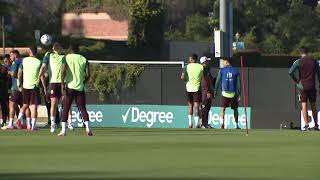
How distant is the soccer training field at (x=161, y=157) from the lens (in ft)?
37.1

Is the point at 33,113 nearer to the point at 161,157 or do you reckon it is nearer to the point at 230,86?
the point at 230,86

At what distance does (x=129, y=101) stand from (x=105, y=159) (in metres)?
18.0

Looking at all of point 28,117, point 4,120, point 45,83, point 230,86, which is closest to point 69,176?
point 45,83

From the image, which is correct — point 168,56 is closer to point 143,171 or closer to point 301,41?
point 301,41

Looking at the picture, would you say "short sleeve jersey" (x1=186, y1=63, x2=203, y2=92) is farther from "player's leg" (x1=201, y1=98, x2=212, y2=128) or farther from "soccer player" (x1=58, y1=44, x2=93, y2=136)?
"soccer player" (x1=58, y1=44, x2=93, y2=136)

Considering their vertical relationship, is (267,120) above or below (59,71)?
below

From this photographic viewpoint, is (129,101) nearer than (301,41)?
Yes

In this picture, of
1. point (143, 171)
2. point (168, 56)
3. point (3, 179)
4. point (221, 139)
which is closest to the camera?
point (3, 179)

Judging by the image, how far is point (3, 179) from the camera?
1078 cm

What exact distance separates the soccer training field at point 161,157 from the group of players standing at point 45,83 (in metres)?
0.91

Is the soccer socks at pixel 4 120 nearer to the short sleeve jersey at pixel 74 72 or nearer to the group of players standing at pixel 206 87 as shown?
the group of players standing at pixel 206 87

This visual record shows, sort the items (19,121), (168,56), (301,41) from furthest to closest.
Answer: (301,41) → (168,56) → (19,121)

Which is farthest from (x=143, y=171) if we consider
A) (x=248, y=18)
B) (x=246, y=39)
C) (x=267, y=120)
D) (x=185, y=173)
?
(x=248, y=18)

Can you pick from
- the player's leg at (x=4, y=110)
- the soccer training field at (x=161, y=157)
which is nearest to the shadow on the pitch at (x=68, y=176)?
the soccer training field at (x=161, y=157)
